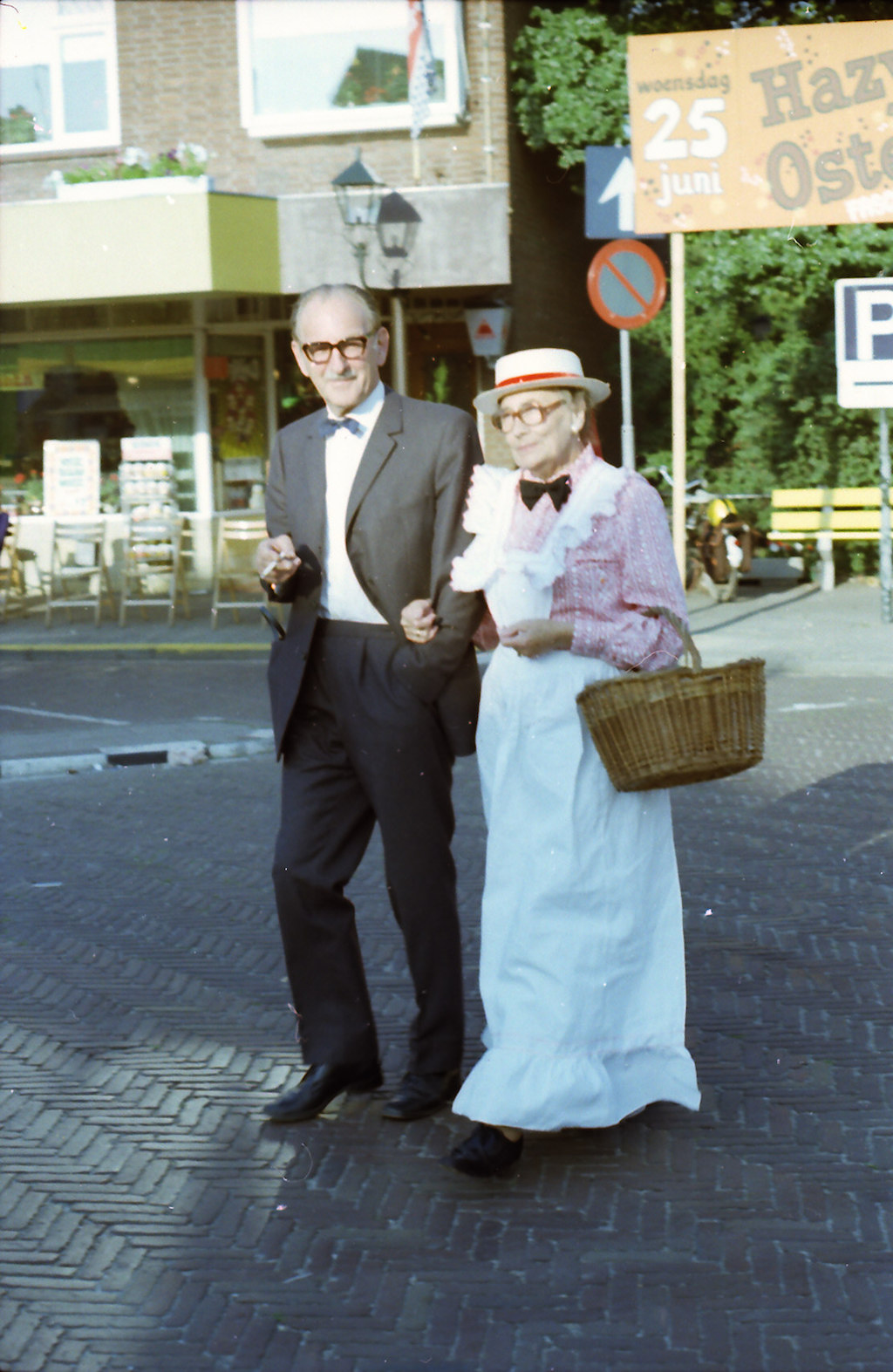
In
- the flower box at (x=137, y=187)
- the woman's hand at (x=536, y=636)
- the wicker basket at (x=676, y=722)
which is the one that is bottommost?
the wicker basket at (x=676, y=722)

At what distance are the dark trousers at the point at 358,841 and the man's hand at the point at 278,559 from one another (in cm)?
25

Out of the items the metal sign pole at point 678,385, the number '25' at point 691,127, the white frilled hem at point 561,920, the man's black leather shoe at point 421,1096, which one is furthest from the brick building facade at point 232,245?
the white frilled hem at point 561,920

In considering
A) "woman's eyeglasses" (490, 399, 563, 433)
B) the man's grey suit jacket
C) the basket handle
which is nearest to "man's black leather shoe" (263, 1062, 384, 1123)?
the man's grey suit jacket

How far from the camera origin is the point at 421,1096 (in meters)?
4.03

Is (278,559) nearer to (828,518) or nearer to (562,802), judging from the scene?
(562,802)

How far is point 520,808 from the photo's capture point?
12.0 feet

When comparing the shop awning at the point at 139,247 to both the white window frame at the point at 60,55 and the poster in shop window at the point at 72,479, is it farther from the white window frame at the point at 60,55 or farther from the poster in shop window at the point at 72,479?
the poster in shop window at the point at 72,479

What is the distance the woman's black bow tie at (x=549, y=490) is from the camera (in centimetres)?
365

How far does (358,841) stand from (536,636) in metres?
0.87

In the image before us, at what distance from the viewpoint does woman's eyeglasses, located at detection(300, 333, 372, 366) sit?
12.4 ft

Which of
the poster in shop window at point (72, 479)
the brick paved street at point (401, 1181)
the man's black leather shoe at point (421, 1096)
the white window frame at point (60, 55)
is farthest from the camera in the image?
the poster in shop window at point (72, 479)

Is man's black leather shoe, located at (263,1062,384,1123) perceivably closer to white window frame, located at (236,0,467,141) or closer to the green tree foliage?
white window frame, located at (236,0,467,141)

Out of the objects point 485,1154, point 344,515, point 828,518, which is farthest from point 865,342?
point 485,1154

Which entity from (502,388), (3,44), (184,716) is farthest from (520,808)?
(3,44)
